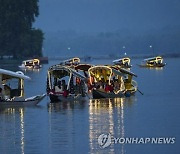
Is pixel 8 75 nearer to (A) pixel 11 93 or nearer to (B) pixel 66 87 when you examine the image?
(A) pixel 11 93

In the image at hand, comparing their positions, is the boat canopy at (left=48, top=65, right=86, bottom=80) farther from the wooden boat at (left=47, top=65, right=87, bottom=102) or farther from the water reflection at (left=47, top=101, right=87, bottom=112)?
the water reflection at (left=47, top=101, right=87, bottom=112)

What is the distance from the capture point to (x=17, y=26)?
561 ft

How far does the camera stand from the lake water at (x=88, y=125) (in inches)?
1459

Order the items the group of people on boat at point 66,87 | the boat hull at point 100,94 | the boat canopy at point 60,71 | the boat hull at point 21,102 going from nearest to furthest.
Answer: the boat hull at point 21,102 → the group of people on boat at point 66,87 → the boat canopy at point 60,71 → the boat hull at point 100,94

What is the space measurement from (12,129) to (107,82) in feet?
66.3

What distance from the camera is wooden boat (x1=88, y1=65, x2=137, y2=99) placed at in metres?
61.8

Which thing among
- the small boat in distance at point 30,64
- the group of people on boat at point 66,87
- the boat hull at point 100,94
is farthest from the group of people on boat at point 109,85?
the small boat in distance at point 30,64

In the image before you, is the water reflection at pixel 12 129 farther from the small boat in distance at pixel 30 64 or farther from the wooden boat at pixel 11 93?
the small boat in distance at pixel 30 64

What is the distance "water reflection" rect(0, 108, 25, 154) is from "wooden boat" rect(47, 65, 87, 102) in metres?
6.04

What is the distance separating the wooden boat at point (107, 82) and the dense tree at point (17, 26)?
4106 inches

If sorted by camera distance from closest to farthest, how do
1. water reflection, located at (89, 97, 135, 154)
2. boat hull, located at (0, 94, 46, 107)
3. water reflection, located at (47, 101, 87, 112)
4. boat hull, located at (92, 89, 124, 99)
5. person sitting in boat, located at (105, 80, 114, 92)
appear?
1. water reflection, located at (89, 97, 135, 154)
2. boat hull, located at (0, 94, 46, 107)
3. water reflection, located at (47, 101, 87, 112)
4. boat hull, located at (92, 89, 124, 99)
5. person sitting in boat, located at (105, 80, 114, 92)

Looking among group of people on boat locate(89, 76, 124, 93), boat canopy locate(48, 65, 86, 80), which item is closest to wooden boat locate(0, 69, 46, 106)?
boat canopy locate(48, 65, 86, 80)

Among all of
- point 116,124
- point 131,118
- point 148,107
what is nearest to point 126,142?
point 116,124

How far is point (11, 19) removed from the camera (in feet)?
554
